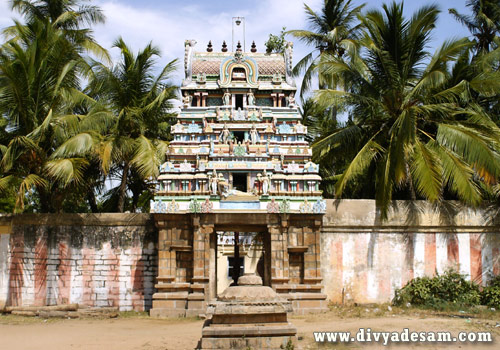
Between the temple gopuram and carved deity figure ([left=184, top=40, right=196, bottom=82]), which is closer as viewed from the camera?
the temple gopuram

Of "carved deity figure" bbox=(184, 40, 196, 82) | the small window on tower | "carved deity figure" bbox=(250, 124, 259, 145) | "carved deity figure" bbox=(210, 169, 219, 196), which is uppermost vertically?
"carved deity figure" bbox=(184, 40, 196, 82)

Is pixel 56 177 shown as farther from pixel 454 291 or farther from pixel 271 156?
pixel 454 291

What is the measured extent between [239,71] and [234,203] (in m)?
6.14

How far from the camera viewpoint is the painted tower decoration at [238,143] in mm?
17047

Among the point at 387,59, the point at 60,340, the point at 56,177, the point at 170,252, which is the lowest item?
the point at 60,340

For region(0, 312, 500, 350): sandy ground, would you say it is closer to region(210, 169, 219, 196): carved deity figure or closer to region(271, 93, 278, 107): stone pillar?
region(210, 169, 219, 196): carved deity figure

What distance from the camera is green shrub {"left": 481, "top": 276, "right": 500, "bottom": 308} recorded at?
16547 millimetres

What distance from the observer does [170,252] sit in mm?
16906

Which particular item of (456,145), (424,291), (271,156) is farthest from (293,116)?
(424,291)

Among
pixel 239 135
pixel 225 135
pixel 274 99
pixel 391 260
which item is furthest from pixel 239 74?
pixel 391 260

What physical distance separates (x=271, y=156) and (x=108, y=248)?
19.4 ft

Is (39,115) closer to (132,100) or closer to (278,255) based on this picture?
(132,100)

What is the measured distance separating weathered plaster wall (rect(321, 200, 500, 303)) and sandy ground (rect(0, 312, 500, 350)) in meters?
1.87

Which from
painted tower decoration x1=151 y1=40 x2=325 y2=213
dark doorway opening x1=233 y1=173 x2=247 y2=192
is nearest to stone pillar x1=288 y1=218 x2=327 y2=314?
painted tower decoration x1=151 y1=40 x2=325 y2=213
